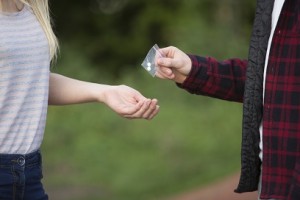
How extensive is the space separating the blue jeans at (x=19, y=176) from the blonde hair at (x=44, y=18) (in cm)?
43

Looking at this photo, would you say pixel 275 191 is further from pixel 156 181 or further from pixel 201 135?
pixel 201 135

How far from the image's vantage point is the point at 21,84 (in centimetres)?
314

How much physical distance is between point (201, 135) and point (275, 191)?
6.15 m

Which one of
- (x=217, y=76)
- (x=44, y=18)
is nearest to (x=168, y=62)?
(x=217, y=76)

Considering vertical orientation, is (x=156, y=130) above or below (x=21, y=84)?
below

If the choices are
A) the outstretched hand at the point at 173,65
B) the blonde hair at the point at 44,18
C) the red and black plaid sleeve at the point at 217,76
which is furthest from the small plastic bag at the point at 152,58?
the blonde hair at the point at 44,18

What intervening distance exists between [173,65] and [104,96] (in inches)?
12.5

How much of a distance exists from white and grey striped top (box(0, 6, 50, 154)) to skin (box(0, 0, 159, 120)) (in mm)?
148

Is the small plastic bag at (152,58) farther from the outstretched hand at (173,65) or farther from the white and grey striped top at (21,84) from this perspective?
the white and grey striped top at (21,84)

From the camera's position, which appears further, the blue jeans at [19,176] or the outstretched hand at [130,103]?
the outstretched hand at [130,103]

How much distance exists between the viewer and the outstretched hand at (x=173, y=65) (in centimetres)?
345

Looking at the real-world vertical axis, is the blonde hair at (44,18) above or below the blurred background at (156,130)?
above

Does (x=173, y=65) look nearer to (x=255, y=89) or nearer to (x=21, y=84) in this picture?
(x=255, y=89)

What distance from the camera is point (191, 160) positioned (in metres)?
8.56
